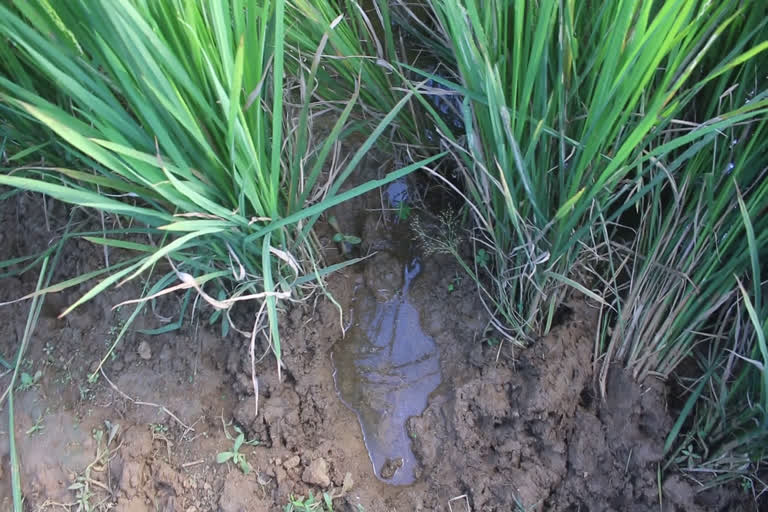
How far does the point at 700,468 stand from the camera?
4.56 ft

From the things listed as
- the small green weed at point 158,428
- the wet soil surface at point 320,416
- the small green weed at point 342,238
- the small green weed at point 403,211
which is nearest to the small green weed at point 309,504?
the wet soil surface at point 320,416

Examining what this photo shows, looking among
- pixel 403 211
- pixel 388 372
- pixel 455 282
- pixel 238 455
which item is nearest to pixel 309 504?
pixel 238 455

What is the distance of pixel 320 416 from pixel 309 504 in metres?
0.22

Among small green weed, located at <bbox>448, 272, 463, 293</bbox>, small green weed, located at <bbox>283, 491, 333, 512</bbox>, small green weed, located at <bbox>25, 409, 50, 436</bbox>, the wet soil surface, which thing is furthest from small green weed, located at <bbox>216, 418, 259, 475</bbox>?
small green weed, located at <bbox>448, 272, 463, 293</bbox>

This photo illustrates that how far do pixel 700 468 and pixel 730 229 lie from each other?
1.89 feet

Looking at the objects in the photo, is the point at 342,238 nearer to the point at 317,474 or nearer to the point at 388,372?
the point at 388,372

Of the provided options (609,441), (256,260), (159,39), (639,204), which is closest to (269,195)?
(256,260)

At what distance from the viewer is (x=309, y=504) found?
4.83 feet

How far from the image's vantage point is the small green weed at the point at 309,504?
1468 millimetres

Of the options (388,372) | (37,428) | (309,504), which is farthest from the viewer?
(388,372)

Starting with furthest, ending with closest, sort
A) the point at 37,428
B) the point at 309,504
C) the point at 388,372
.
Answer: the point at 388,372 < the point at 37,428 < the point at 309,504

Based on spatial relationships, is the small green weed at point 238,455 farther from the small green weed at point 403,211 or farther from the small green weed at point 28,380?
the small green weed at point 403,211

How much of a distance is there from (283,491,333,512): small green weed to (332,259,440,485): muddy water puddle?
163 millimetres

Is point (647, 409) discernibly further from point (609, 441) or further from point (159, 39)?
point (159, 39)
